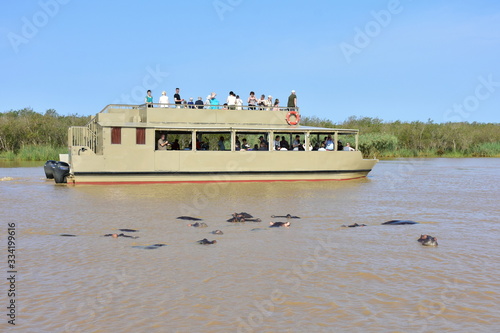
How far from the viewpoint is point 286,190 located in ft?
57.7

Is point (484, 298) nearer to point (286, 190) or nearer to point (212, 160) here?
point (286, 190)

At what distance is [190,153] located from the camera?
63.7ft

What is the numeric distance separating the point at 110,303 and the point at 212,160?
566 inches

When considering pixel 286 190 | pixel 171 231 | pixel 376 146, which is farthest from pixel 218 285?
pixel 376 146

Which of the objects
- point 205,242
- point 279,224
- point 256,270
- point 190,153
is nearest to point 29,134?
point 190,153

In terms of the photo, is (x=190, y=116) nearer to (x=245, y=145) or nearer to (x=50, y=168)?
(x=245, y=145)

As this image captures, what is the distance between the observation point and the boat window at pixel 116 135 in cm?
1873

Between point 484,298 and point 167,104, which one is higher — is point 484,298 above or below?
Result: below

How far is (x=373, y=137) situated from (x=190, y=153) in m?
28.4

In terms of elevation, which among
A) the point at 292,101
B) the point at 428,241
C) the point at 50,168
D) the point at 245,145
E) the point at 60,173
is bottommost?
the point at 428,241

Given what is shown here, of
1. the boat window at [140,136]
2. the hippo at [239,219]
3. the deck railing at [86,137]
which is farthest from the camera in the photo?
the deck railing at [86,137]

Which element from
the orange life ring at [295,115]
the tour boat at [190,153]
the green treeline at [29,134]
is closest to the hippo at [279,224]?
the tour boat at [190,153]

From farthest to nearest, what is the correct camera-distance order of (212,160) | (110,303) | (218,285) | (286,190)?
1. (212,160)
2. (286,190)
3. (218,285)
4. (110,303)

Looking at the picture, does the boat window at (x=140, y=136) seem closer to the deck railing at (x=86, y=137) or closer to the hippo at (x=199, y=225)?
the deck railing at (x=86, y=137)
